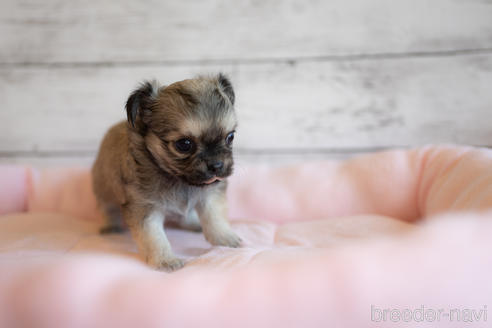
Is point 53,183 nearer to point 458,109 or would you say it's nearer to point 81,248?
point 81,248

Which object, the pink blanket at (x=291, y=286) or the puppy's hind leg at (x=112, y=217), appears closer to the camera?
the pink blanket at (x=291, y=286)

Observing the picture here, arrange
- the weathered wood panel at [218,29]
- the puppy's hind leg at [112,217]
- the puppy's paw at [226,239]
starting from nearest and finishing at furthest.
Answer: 1. the puppy's paw at [226,239]
2. the puppy's hind leg at [112,217]
3. the weathered wood panel at [218,29]

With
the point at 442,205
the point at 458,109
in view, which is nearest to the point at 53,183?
the point at 442,205

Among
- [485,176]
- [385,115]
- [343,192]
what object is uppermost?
[385,115]

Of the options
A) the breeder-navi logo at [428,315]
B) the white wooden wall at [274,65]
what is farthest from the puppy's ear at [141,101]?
the breeder-navi logo at [428,315]

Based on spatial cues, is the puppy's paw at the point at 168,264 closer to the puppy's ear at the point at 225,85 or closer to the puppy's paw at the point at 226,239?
the puppy's paw at the point at 226,239

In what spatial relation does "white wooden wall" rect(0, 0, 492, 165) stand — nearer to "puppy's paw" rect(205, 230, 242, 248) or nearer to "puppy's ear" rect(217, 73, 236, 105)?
"puppy's ear" rect(217, 73, 236, 105)
